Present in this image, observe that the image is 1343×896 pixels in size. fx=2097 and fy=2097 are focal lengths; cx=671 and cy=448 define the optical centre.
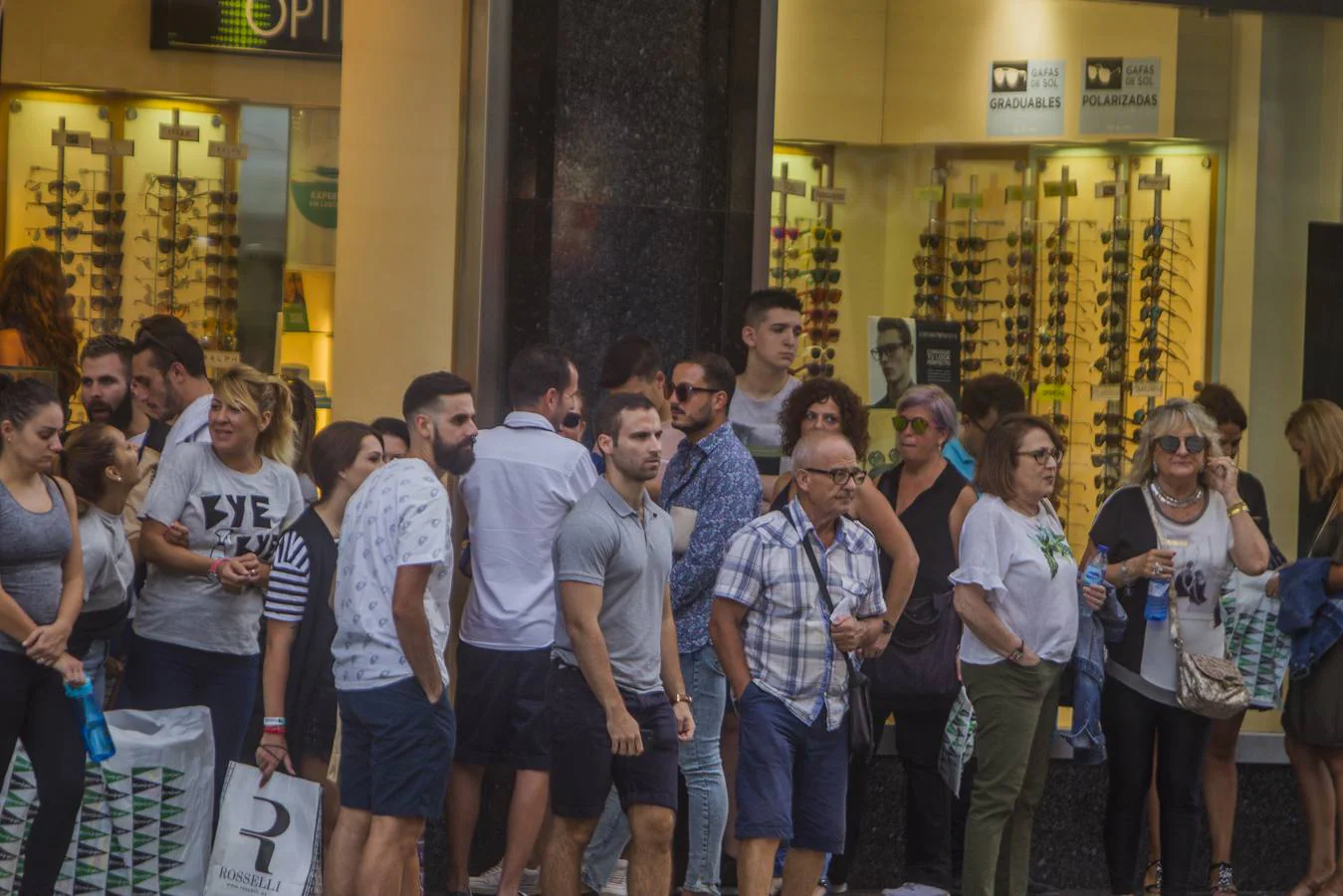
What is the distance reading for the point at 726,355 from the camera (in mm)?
8656

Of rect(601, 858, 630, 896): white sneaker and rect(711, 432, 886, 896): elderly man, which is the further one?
rect(601, 858, 630, 896): white sneaker

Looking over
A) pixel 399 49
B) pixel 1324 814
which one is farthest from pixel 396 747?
pixel 1324 814

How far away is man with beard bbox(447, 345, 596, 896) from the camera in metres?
7.25

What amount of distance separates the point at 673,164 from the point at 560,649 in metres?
2.81

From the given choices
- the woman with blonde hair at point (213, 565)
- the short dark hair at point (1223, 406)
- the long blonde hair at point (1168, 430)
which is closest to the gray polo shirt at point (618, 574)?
the woman with blonde hair at point (213, 565)

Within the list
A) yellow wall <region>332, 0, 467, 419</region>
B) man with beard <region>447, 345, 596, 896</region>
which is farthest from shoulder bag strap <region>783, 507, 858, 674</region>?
yellow wall <region>332, 0, 467, 419</region>

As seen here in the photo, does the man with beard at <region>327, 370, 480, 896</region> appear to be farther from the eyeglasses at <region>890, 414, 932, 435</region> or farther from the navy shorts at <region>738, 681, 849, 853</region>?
the eyeglasses at <region>890, 414, 932, 435</region>

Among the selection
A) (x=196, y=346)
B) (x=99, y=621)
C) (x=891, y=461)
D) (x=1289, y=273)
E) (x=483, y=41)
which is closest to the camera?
(x=99, y=621)

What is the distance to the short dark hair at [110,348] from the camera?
26.2ft

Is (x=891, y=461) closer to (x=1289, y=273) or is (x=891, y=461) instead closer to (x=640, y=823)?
(x=1289, y=273)

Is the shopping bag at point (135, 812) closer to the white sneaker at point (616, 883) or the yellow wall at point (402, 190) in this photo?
the white sneaker at point (616, 883)

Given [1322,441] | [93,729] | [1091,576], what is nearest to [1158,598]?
[1091,576]

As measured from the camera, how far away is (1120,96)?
9875 mm

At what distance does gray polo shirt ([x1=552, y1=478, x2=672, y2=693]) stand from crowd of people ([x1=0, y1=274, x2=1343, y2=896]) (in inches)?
0.5
